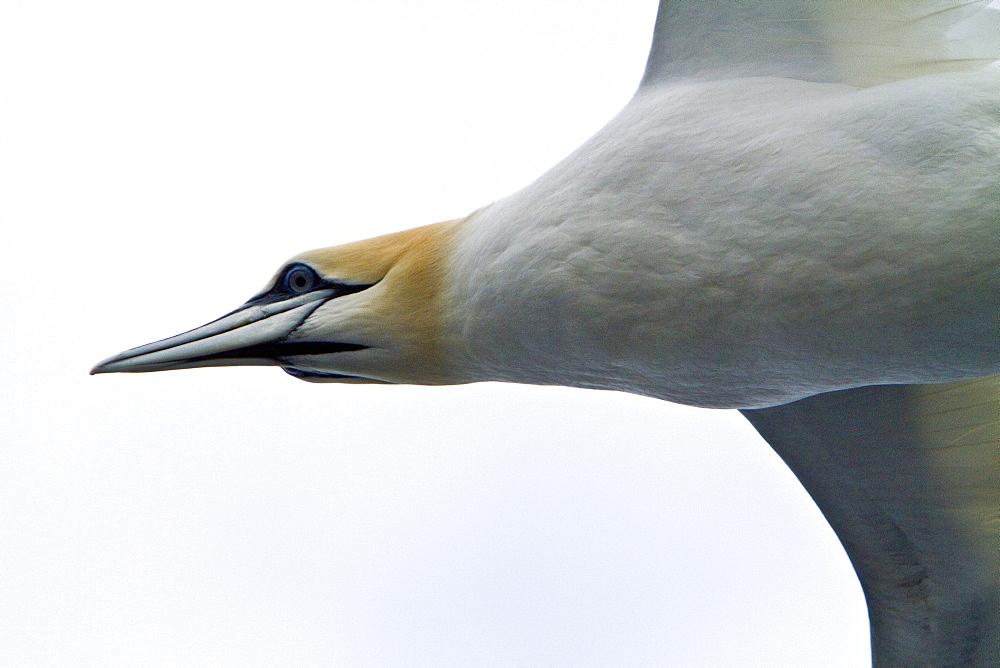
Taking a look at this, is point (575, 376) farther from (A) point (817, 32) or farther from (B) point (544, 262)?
(A) point (817, 32)

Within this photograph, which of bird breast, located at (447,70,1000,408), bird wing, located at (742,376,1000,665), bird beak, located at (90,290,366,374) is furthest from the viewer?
bird wing, located at (742,376,1000,665)

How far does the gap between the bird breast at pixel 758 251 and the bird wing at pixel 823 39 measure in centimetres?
15

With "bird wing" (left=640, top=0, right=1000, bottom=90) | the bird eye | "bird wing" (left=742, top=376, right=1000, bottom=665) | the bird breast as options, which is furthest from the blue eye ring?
"bird wing" (left=742, top=376, right=1000, bottom=665)

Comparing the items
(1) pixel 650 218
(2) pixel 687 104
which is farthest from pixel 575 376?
(2) pixel 687 104

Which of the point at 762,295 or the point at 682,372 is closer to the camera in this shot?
the point at 762,295

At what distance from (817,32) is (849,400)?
2126mm

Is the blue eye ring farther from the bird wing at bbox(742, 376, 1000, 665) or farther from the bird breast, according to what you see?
the bird wing at bbox(742, 376, 1000, 665)

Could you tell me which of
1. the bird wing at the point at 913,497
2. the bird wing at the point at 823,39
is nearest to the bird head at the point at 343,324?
the bird wing at the point at 823,39

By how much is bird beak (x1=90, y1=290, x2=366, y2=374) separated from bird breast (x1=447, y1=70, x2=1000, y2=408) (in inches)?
38.8

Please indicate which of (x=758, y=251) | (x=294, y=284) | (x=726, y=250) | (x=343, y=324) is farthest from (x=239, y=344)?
(x=758, y=251)

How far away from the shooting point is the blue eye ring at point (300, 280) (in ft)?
18.1

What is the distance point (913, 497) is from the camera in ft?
20.0

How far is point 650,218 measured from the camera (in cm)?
437

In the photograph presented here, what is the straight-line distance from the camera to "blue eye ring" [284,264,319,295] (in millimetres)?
5527
